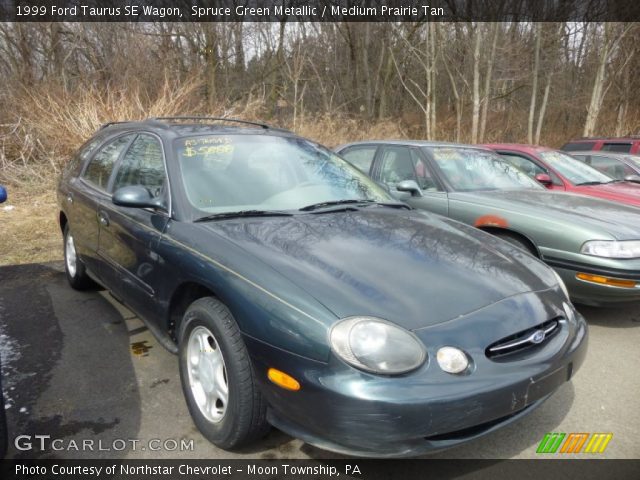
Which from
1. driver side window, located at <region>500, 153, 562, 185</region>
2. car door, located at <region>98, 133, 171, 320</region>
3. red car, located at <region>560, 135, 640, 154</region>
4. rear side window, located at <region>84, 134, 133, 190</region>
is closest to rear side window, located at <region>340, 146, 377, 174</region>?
driver side window, located at <region>500, 153, 562, 185</region>

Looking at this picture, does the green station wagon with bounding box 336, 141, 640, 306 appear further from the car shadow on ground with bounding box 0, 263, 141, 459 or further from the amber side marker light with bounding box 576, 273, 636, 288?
the car shadow on ground with bounding box 0, 263, 141, 459

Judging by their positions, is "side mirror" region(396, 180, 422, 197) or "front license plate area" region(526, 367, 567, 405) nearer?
"front license plate area" region(526, 367, 567, 405)

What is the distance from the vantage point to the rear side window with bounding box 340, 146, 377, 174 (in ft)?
18.6

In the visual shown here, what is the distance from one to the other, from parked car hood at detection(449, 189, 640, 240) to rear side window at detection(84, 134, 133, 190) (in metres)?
3.05

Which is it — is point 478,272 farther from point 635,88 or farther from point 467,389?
point 635,88

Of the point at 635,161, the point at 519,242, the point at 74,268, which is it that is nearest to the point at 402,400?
the point at 519,242

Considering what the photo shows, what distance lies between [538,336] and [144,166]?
265cm

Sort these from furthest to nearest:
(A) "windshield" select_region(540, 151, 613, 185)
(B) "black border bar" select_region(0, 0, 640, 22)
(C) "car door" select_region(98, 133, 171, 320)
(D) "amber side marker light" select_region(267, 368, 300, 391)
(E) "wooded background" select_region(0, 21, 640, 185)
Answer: (B) "black border bar" select_region(0, 0, 640, 22) < (E) "wooded background" select_region(0, 21, 640, 185) < (A) "windshield" select_region(540, 151, 613, 185) < (C) "car door" select_region(98, 133, 171, 320) < (D) "amber side marker light" select_region(267, 368, 300, 391)

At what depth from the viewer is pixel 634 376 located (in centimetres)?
307

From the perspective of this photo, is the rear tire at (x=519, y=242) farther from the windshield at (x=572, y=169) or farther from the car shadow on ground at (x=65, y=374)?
the car shadow on ground at (x=65, y=374)

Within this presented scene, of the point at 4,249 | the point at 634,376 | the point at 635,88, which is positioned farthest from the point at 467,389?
the point at 635,88

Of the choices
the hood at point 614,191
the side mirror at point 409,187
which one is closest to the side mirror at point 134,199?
Answer: the side mirror at point 409,187

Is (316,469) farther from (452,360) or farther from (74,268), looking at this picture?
(74,268)

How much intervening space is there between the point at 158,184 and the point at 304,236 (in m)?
1.14
